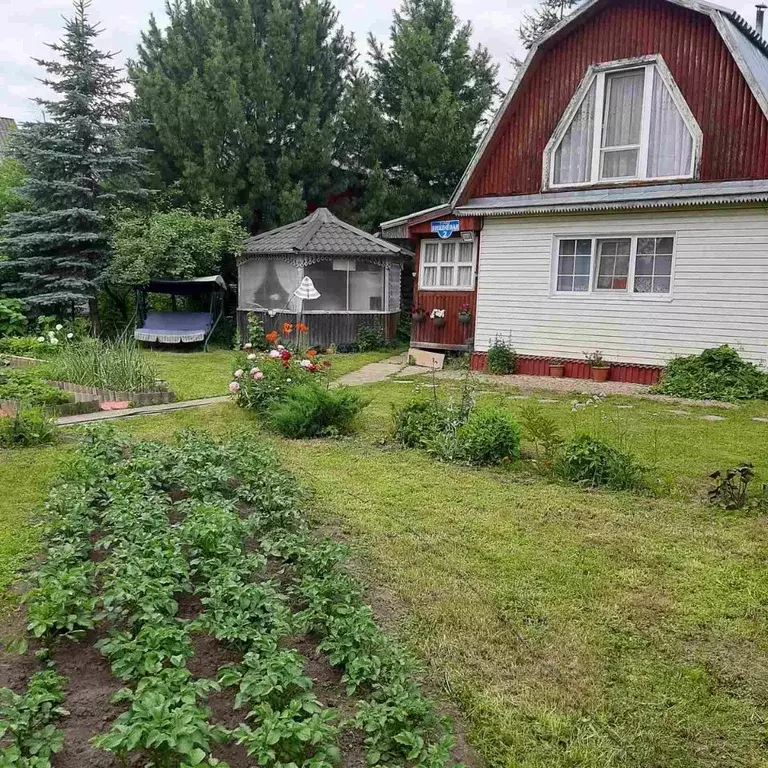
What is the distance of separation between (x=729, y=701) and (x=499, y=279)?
1048 cm

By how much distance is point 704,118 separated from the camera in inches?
413

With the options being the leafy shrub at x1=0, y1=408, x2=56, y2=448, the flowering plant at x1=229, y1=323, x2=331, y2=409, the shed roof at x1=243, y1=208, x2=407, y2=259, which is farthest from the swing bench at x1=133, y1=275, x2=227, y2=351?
the leafy shrub at x1=0, y1=408, x2=56, y2=448

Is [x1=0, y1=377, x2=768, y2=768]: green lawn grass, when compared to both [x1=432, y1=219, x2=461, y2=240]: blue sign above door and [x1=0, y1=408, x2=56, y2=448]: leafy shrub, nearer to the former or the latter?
[x1=0, y1=408, x2=56, y2=448]: leafy shrub

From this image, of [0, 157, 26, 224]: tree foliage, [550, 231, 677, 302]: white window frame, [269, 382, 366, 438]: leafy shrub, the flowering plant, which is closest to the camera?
[269, 382, 366, 438]: leafy shrub

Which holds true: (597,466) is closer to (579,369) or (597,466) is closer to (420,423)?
(420,423)

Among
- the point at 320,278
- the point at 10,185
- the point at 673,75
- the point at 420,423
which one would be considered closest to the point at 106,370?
the point at 420,423

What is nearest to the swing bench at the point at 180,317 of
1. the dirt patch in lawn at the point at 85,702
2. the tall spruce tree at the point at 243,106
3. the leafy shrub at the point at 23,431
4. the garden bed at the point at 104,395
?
the tall spruce tree at the point at 243,106

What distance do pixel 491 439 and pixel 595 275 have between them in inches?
264

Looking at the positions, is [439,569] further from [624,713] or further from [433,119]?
[433,119]

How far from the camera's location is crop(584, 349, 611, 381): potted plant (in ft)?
38.2

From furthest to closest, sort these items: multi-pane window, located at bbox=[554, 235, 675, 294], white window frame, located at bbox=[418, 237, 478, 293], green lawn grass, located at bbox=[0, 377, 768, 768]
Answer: white window frame, located at bbox=[418, 237, 478, 293]
multi-pane window, located at bbox=[554, 235, 675, 294]
green lawn grass, located at bbox=[0, 377, 768, 768]

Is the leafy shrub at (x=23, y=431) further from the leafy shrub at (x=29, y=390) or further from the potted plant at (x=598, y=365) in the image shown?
the potted plant at (x=598, y=365)

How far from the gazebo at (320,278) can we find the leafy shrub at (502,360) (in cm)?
464

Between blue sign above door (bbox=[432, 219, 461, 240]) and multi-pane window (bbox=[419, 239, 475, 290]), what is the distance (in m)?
0.61
